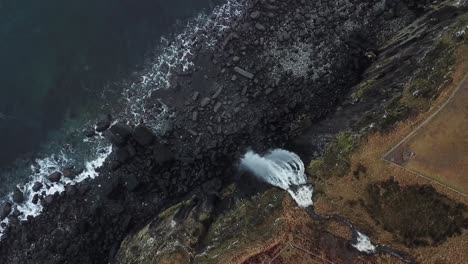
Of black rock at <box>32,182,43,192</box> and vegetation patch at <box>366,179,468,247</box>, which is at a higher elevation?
black rock at <box>32,182,43,192</box>

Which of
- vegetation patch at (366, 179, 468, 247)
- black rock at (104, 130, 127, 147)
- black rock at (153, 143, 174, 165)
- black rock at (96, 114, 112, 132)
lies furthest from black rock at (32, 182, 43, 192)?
vegetation patch at (366, 179, 468, 247)

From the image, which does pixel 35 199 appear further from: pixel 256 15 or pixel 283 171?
pixel 256 15

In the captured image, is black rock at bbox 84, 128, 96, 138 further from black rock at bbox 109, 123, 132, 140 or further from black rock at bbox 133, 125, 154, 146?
black rock at bbox 133, 125, 154, 146

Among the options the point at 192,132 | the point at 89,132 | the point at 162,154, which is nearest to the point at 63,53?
the point at 89,132

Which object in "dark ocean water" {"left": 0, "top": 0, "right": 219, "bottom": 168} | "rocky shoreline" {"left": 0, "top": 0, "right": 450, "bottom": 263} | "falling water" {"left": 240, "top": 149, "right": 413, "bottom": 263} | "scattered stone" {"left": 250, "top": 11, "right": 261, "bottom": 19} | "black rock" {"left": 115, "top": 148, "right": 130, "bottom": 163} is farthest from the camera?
"scattered stone" {"left": 250, "top": 11, "right": 261, "bottom": 19}

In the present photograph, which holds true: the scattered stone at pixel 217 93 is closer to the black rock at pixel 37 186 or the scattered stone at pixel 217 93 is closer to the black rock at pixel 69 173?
the black rock at pixel 69 173

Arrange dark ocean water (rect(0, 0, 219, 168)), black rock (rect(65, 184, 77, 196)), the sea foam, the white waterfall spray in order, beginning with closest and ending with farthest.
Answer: the white waterfall spray, black rock (rect(65, 184, 77, 196)), the sea foam, dark ocean water (rect(0, 0, 219, 168))
